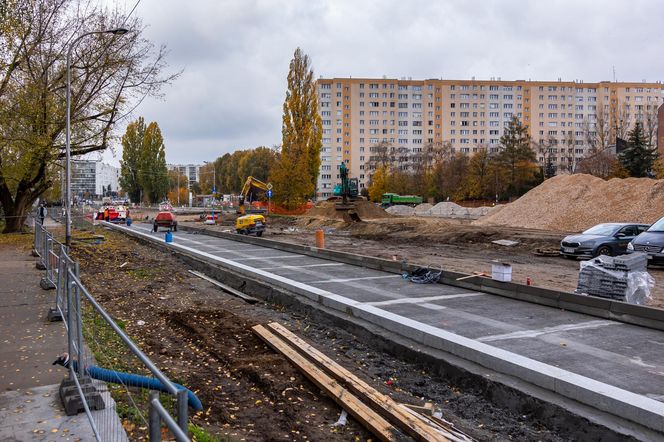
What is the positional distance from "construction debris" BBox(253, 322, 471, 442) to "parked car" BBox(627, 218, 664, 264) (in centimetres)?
1394

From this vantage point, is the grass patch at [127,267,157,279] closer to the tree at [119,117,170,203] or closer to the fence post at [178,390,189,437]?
the fence post at [178,390,189,437]

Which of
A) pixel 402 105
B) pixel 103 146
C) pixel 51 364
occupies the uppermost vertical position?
pixel 402 105

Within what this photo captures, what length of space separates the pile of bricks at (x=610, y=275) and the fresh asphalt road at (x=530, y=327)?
0.91 metres

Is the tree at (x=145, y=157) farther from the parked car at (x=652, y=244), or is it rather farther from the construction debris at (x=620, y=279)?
the construction debris at (x=620, y=279)

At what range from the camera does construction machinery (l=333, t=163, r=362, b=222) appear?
142ft

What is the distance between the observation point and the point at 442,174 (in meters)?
83.1

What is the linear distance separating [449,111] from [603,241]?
107m

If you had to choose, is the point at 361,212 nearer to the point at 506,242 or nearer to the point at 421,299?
the point at 506,242

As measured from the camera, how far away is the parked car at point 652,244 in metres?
16.6

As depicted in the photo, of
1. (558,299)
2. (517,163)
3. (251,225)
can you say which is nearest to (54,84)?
(251,225)

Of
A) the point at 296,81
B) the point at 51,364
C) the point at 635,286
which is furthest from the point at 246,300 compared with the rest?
the point at 296,81

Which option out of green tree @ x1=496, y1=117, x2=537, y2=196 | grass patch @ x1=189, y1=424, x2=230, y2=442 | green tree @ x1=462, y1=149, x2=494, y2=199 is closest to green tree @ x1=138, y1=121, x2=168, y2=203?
green tree @ x1=462, y1=149, x2=494, y2=199

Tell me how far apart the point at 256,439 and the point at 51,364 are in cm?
302

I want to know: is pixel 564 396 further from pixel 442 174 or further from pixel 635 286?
pixel 442 174
